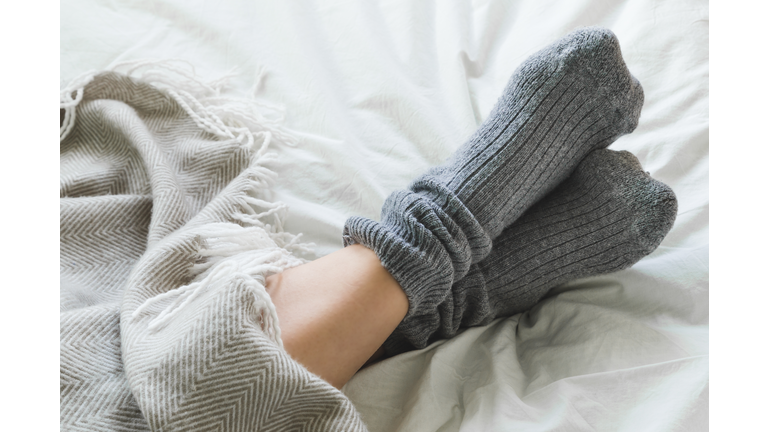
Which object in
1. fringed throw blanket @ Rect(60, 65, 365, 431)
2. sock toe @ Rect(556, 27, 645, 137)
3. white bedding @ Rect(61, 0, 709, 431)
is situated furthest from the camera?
sock toe @ Rect(556, 27, 645, 137)

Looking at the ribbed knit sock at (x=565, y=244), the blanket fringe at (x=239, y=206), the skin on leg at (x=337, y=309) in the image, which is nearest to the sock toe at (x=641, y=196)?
the ribbed knit sock at (x=565, y=244)

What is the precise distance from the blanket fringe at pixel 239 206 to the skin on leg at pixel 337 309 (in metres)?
0.03

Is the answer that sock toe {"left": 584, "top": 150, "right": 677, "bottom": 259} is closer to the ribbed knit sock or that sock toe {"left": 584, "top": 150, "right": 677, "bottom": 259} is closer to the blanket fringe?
the ribbed knit sock

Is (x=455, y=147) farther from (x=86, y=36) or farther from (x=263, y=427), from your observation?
(x=86, y=36)

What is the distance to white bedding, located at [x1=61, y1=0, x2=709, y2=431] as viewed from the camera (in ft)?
1.80

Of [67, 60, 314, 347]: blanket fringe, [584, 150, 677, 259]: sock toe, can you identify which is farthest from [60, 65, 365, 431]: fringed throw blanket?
[584, 150, 677, 259]: sock toe

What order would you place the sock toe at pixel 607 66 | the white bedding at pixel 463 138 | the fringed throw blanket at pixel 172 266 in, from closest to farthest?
the fringed throw blanket at pixel 172 266
the white bedding at pixel 463 138
the sock toe at pixel 607 66

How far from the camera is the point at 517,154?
68cm

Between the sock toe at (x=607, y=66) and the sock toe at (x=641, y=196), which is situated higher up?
the sock toe at (x=607, y=66)

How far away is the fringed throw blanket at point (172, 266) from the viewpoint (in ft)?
1.42

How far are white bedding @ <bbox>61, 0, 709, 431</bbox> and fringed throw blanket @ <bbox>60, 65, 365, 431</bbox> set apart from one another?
0.09m

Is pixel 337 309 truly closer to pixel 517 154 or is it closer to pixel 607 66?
pixel 517 154

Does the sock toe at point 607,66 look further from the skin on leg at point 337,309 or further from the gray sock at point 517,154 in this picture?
the skin on leg at point 337,309

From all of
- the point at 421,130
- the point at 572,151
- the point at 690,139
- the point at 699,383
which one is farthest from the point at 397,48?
the point at 699,383
